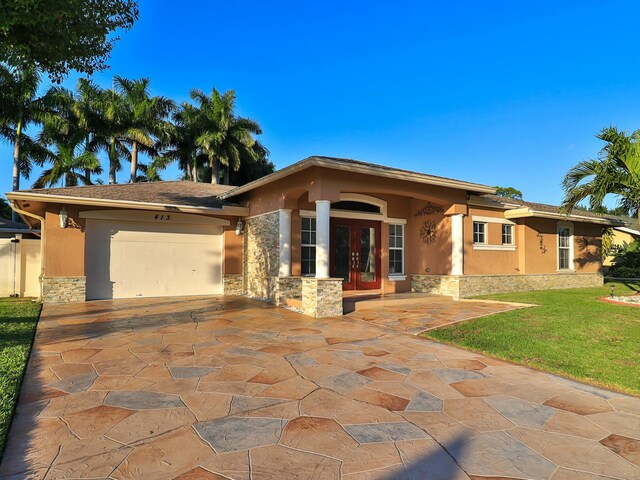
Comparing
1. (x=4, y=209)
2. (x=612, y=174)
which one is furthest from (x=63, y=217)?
(x=4, y=209)

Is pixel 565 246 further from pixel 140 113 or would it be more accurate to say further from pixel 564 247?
pixel 140 113

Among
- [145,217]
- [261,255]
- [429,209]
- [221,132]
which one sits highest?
[221,132]

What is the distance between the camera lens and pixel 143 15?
265 inches

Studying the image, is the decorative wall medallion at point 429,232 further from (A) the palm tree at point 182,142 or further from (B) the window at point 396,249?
(A) the palm tree at point 182,142

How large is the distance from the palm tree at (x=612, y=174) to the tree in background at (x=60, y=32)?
10.8 m

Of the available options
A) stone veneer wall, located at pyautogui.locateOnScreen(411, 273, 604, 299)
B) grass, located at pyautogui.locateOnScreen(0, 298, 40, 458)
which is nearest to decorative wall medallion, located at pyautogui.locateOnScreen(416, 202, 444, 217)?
stone veneer wall, located at pyautogui.locateOnScreen(411, 273, 604, 299)

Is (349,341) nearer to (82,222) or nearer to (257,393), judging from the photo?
(257,393)

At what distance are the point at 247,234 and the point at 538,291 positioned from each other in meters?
10.9

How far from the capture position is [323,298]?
899cm

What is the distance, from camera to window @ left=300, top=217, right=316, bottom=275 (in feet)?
37.9

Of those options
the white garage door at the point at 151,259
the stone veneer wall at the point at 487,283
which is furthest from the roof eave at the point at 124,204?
the stone veneer wall at the point at 487,283

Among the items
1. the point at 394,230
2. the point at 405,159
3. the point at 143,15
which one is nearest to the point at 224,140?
the point at 405,159

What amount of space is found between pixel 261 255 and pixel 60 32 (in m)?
7.60

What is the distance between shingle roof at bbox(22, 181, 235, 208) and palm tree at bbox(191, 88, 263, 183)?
1446 centimetres
